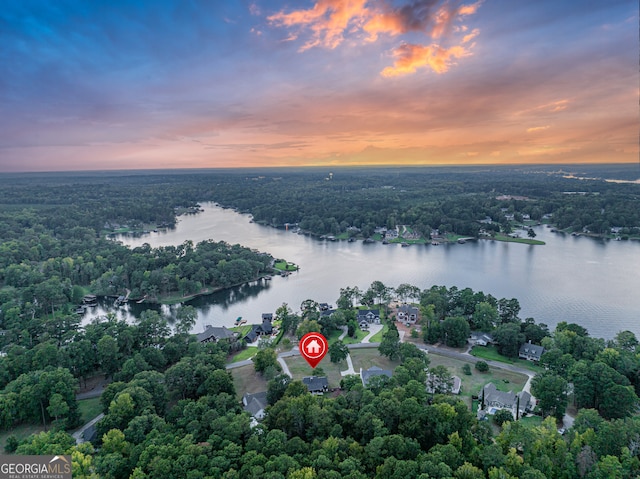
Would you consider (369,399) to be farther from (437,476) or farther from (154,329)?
(154,329)

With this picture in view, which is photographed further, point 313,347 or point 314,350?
point 313,347

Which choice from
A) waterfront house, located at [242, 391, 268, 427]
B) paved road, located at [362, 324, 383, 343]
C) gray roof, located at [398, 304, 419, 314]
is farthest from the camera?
gray roof, located at [398, 304, 419, 314]

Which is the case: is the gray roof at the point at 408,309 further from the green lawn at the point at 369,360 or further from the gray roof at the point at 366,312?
the green lawn at the point at 369,360

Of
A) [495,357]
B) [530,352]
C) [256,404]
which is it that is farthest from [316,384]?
[530,352]

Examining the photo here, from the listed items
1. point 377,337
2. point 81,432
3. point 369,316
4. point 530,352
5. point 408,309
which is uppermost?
point 408,309

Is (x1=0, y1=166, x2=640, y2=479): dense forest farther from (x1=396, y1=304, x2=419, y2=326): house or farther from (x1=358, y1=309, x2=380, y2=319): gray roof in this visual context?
(x1=396, y1=304, x2=419, y2=326): house

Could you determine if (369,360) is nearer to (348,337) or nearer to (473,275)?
(348,337)

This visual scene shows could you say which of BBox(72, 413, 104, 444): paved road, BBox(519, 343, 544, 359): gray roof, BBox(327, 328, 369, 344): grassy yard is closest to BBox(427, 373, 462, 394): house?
BBox(519, 343, 544, 359): gray roof
